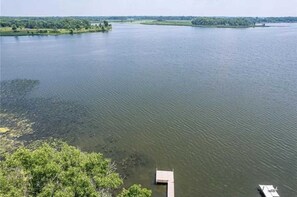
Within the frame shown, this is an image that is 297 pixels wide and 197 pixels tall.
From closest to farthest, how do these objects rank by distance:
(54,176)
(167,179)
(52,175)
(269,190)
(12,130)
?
(52,175) → (54,176) → (269,190) → (167,179) → (12,130)

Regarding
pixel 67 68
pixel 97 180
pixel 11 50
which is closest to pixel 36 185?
pixel 97 180

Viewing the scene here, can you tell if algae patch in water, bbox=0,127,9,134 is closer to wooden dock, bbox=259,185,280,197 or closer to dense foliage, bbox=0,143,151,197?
dense foliage, bbox=0,143,151,197

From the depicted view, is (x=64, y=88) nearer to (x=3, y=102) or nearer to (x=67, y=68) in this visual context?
(x=3, y=102)

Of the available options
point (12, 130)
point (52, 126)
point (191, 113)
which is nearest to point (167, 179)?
point (191, 113)

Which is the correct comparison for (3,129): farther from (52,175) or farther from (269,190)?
(269,190)

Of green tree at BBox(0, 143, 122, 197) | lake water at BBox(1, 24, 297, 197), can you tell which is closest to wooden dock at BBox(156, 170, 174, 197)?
lake water at BBox(1, 24, 297, 197)

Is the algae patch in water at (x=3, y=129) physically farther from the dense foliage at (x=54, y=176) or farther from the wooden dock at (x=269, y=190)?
the wooden dock at (x=269, y=190)

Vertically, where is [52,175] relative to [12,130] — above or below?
below
